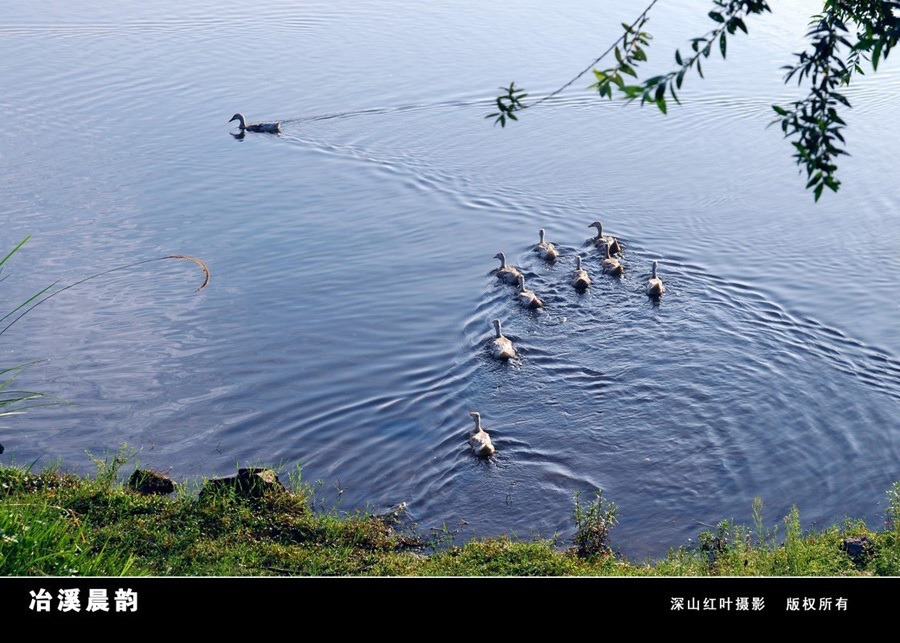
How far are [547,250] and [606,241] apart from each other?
1.17 m

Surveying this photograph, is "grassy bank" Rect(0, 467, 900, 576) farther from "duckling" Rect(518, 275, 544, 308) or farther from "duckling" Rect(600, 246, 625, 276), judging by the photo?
"duckling" Rect(600, 246, 625, 276)

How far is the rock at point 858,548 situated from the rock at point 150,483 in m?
7.49

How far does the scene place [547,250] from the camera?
1886 centimetres

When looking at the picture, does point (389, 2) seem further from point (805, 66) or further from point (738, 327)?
point (805, 66)

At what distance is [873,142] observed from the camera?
2381 centimetres

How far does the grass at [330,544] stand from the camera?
9.06m

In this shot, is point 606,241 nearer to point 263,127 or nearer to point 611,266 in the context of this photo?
point 611,266

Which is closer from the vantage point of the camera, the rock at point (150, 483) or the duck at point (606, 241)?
the rock at point (150, 483)

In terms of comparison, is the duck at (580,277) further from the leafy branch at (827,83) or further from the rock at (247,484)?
the leafy branch at (827,83)

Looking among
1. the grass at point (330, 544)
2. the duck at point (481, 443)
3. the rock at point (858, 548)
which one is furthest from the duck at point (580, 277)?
the rock at point (858, 548)

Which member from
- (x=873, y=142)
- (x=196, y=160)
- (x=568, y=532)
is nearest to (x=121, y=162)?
(x=196, y=160)

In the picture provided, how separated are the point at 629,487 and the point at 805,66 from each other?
6.70 metres

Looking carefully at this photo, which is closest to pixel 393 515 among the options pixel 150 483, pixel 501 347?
pixel 150 483

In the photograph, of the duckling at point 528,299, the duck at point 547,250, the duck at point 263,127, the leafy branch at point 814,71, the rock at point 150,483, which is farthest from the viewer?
the duck at point 263,127
